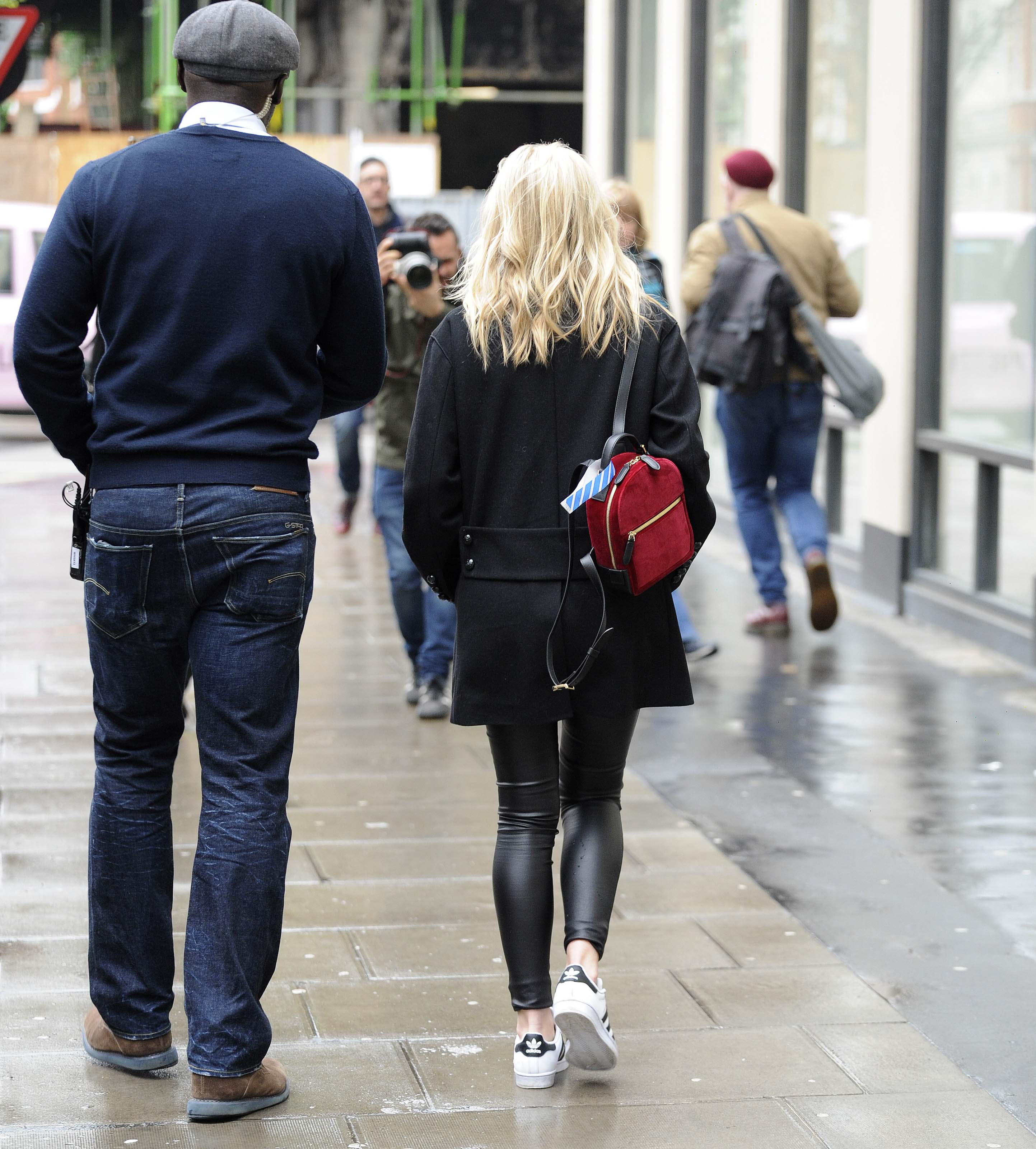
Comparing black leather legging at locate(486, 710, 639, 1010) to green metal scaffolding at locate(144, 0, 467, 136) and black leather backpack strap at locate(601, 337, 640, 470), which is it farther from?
green metal scaffolding at locate(144, 0, 467, 136)

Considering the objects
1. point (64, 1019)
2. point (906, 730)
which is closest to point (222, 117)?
point (64, 1019)

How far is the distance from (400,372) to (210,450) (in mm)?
3369

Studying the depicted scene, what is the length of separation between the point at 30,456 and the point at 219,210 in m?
13.3

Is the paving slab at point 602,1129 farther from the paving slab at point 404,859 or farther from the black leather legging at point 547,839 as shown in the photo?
the paving slab at point 404,859

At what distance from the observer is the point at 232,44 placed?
3.40 metres

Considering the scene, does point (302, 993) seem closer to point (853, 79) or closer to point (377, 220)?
point (377, 220)

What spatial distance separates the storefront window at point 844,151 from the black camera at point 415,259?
Answer: 156 inches

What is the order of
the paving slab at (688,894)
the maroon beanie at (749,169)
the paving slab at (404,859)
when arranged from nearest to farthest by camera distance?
1. the paving slab at (688,894)
2. the paving slab at (404,859)
3. the maroon beanie at (749,169)

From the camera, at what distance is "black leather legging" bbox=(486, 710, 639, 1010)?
369 cm

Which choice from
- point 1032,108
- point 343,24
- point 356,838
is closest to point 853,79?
point 1032,108

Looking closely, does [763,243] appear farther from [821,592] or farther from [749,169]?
[821,592]

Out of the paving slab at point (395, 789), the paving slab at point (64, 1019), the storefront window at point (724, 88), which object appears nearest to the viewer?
the paving slab at point (64, 1019)

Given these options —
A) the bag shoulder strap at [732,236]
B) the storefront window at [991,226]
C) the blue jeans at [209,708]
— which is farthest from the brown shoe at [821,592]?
the blue jeans at [209,708]

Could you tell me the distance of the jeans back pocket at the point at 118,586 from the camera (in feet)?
11.2
